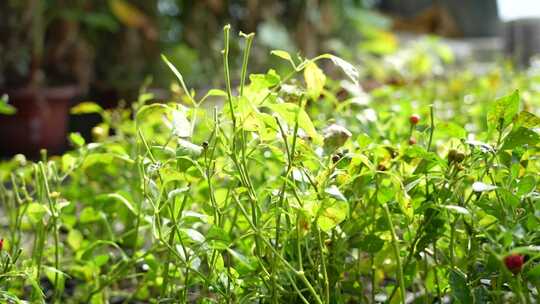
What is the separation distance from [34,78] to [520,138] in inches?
109

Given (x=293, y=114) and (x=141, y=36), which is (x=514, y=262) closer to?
(x=293, y=114)

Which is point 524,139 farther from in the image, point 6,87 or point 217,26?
point 217,26

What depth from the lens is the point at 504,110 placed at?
0.64 meters

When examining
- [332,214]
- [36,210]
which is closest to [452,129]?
[332,214]

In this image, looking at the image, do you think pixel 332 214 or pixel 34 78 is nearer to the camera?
pixel 332 214

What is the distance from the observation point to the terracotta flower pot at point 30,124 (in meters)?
3.14

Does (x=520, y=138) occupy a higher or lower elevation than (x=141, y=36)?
higher

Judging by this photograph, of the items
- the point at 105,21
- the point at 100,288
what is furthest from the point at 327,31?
the point at 100,288

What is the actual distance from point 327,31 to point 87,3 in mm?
1178

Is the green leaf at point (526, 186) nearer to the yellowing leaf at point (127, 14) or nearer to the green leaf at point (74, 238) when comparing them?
the green leaf at point (74, 238)

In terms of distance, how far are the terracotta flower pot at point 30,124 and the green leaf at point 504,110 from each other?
272 centimetres

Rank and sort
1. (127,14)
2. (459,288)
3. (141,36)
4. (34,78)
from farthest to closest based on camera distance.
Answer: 1. (141,36)
2. (127,14)
3. (34,78)
4. (459,288)

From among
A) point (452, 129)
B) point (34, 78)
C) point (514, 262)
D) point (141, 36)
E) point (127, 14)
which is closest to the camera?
point (514, 262)

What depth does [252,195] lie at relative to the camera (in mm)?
608
